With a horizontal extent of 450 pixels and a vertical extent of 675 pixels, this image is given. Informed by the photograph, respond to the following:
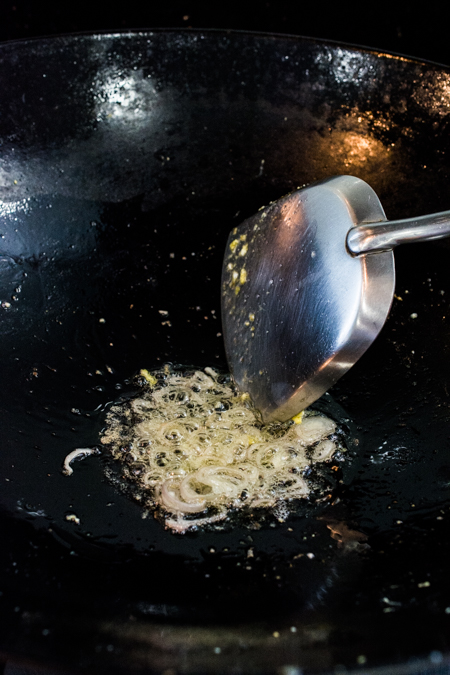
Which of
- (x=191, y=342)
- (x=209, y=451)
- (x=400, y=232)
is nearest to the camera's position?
A: (x=400, y=232)

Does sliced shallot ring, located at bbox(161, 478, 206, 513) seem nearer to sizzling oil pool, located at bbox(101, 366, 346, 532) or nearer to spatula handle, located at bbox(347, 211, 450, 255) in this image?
sizzling oil pool, located at bbox(101, 366, 346, 532)

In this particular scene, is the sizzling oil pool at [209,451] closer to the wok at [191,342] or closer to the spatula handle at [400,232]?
the wok at [191,342]

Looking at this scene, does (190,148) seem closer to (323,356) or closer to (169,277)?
(169,277)

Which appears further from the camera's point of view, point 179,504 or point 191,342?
point 191,342

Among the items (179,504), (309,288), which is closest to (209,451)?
(179,504)

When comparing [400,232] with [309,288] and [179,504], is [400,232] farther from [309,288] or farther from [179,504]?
[179,504]

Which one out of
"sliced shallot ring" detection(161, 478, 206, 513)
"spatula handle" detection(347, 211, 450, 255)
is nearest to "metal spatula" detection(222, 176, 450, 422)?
"spatula handle" detection(347, 211, 450, 255)

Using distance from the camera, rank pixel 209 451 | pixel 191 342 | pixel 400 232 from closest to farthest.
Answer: pixel 400 232 < pixel 209 451 < pixel 191 342
